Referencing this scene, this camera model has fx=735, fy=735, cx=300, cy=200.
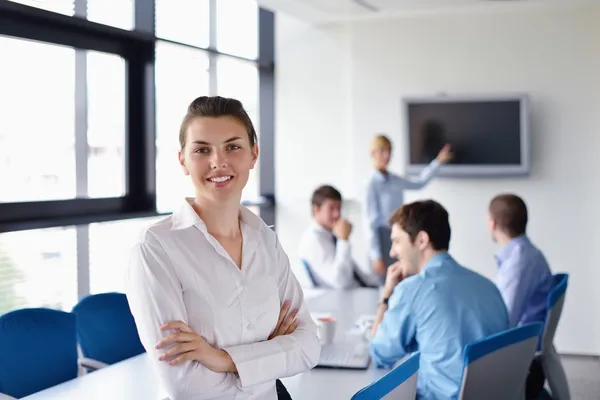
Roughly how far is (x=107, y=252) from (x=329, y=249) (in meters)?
1.54

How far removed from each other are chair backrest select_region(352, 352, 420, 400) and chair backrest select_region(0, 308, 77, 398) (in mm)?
1614

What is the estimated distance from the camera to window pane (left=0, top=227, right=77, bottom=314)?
419 centimetres

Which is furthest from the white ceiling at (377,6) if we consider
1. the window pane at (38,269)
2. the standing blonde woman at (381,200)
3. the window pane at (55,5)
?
the window pane at (38,269)

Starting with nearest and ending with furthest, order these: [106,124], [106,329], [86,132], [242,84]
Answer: [106,329], [86,132], [106,124], [242,84]

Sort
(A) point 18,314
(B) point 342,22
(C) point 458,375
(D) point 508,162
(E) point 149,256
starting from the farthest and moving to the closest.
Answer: (B) point 342,22, (D) point 508,162, (A) point 18,314, (C) point 458,375, (E) point 149,256

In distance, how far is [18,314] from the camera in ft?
9.71

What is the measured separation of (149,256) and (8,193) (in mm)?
2815

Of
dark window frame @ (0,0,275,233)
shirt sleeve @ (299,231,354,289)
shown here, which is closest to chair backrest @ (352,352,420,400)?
shirt sleeve @ (299,231,354,289)

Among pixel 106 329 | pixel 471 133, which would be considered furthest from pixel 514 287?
pixel 471 133

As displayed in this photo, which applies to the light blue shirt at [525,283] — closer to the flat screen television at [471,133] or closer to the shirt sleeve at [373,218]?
the shirt sleeve at [373,218]

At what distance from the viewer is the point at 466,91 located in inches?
266

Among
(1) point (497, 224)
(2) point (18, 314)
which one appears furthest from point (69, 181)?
(1) point (497, 224)

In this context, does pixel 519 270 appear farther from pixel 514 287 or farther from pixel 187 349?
pixel 187 349

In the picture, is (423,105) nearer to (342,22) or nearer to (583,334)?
(342,22)
